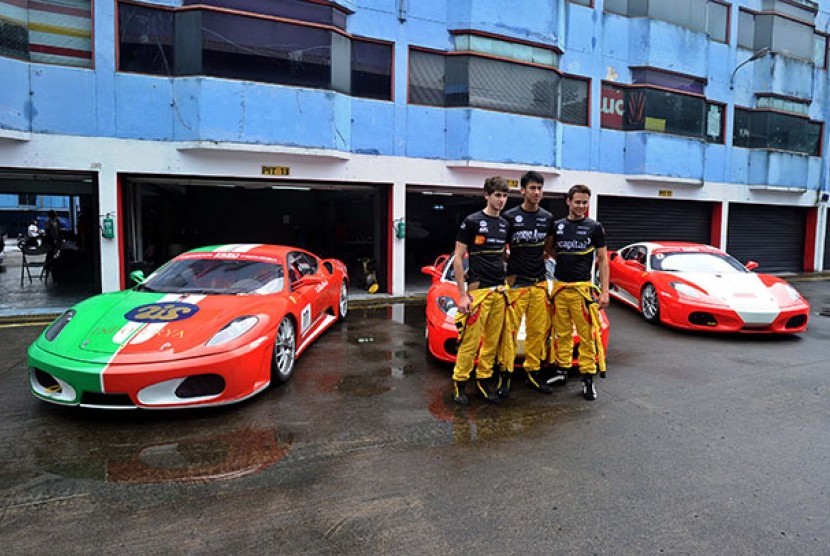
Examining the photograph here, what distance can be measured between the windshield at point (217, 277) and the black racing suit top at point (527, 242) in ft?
7.72

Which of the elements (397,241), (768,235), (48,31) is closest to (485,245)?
(397,241)

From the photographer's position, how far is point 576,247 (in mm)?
4656

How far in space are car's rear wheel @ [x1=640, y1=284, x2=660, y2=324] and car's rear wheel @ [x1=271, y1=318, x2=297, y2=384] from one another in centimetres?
538

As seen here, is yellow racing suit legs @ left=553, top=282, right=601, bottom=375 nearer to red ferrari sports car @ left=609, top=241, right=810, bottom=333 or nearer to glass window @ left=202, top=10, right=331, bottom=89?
red ferrari sports car @ left=609, top=241, right=810, bottom=333

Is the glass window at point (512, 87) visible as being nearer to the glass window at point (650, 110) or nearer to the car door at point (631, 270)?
the glass window at point (650, 110)

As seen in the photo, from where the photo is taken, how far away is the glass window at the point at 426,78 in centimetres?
1114

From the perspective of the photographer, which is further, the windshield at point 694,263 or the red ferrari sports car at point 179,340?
the windshield at point 694,263

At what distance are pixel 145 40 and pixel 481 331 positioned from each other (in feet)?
27.1

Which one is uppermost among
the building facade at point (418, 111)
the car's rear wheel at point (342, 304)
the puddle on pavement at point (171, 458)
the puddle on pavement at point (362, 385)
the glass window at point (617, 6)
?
the glass window at point (617, 6)

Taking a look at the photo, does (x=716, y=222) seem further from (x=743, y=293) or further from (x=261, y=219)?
(x=261, y=219)

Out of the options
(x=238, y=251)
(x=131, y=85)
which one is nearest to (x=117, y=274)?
(x=131, y=85)

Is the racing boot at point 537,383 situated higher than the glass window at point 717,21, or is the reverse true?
the glass window at point 717,21

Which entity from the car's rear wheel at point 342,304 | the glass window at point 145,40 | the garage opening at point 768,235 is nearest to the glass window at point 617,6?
the garage opening at point 768,235

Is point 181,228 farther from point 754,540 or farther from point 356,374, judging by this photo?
point 754,540
